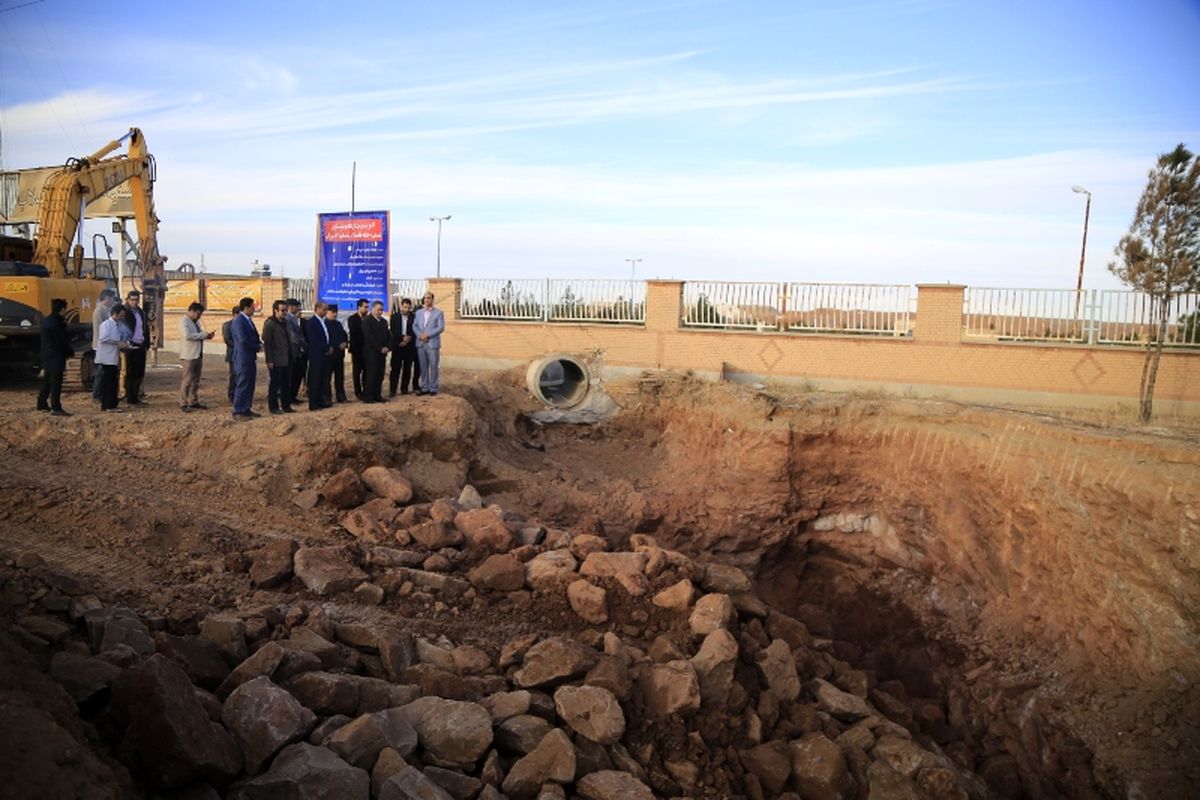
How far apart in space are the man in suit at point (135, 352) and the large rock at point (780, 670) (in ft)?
27.1

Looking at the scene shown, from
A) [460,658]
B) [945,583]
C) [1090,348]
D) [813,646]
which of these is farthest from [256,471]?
[1090,348]

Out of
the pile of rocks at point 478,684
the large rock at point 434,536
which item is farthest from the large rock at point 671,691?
the large rock at point 434,536

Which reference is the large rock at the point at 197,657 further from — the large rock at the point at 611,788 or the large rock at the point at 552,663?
the large rock at the point at 611,788

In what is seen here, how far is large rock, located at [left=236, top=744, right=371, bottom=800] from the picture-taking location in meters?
3.95

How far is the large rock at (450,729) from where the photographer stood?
4855 mm

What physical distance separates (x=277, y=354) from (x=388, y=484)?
272cm

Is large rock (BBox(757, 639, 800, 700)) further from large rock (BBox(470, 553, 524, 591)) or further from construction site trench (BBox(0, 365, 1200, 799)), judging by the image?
large rock (BBox(470, 553, 524, 591))

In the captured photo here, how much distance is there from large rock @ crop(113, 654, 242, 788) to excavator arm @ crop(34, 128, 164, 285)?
36.4 feet

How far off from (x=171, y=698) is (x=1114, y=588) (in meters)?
8.79

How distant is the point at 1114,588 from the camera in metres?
8.95

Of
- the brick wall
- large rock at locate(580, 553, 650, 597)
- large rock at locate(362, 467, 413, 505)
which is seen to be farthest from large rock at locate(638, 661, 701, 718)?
the brick wall

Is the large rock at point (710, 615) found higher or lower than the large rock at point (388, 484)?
lower

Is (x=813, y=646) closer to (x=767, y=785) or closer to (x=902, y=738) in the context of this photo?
(x=902, y=738)

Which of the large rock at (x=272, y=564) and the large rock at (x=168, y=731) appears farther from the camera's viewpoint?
the large rock at (x=272, y=564)
